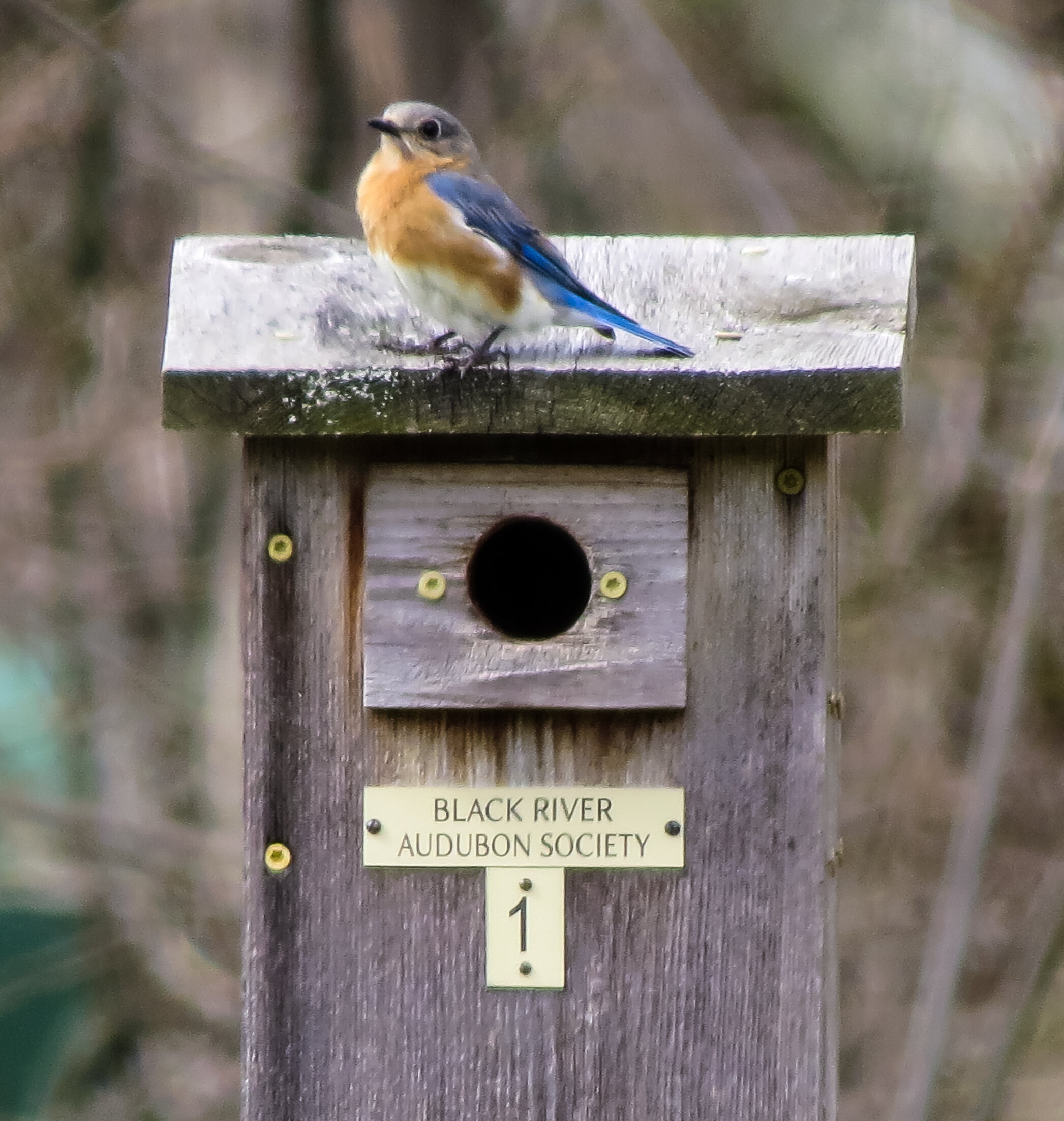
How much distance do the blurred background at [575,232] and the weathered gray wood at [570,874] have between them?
1.73 metres

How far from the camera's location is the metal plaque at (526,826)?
2066mm

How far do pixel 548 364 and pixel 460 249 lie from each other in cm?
23

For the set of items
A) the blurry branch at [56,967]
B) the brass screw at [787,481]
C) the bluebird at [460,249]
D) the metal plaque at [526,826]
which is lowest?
the blurry branch at [56,967]

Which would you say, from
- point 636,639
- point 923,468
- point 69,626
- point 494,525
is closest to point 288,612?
point 494,525

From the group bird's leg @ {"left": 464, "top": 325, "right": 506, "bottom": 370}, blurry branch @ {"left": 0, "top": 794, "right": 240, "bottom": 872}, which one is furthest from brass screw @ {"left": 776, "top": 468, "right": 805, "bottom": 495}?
blurry branch @ {"left": 0, "top": 794, "right": 240, "bottom": 872}

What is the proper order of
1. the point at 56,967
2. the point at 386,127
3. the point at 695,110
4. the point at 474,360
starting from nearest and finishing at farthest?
the point at 474,360 → the point at 386,127 → the point at 695,110 → the point at 56,967

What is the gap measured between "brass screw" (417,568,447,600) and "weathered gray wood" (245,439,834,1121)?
9cm

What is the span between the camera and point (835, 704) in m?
2.29

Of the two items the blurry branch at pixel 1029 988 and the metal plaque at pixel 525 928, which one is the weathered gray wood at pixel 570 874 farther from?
the blurry branch at pixel 1029 988

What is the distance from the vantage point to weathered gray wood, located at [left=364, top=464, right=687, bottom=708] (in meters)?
2.03

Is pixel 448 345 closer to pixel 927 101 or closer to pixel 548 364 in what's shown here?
pixel 548 364

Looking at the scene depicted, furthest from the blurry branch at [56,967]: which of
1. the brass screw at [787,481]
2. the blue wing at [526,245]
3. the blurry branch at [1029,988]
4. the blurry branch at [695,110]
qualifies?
the brass screw at [787,481]

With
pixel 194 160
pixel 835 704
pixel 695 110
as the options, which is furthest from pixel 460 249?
pixel 194 160

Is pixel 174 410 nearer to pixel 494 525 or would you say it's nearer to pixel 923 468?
pixel 494 525
